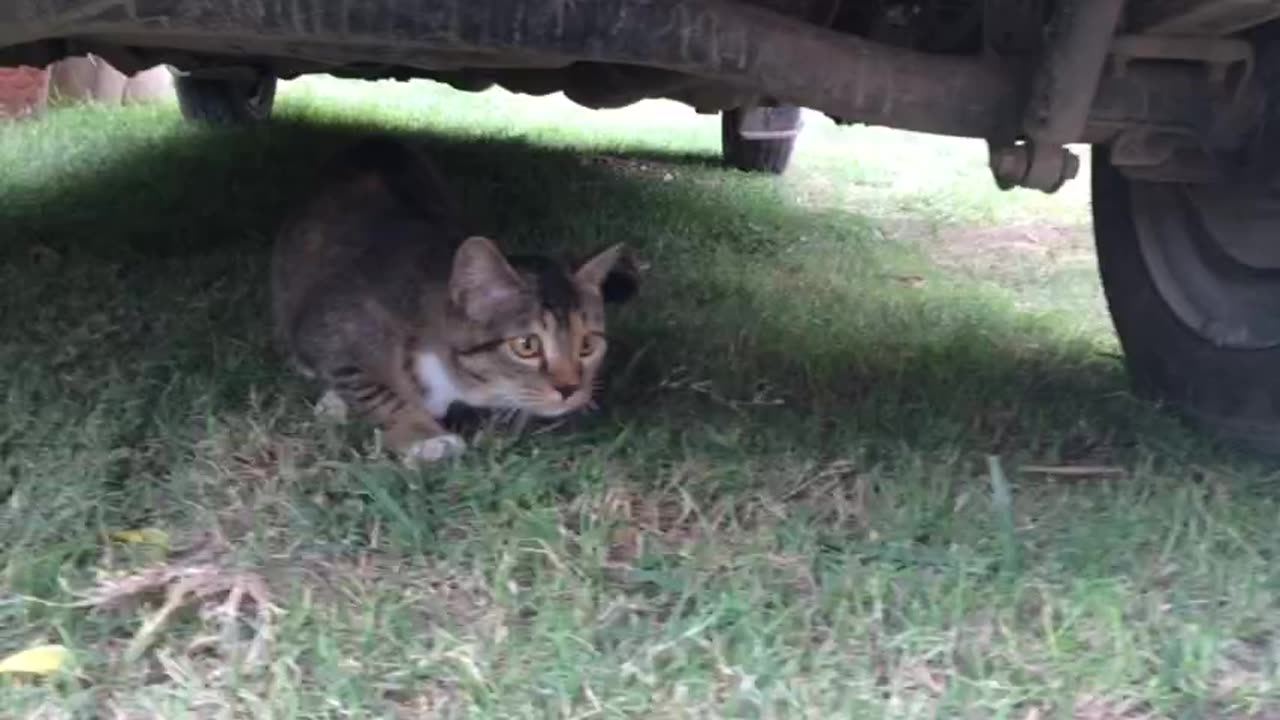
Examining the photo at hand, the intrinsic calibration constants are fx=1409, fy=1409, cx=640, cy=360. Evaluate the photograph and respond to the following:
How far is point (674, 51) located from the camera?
184cm

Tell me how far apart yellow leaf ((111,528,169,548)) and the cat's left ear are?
0.88 m

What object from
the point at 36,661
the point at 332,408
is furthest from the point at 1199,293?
the point at 36,661

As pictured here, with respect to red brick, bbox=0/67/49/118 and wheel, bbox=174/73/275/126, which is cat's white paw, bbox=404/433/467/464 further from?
red brick, bbox=0/67/49/118

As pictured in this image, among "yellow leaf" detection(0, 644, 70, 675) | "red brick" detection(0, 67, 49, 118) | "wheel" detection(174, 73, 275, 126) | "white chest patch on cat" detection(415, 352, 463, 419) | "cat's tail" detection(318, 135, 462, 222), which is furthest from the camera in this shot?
"red brick" detection(0, 67, 49, 118)

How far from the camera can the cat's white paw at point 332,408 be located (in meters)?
2.40

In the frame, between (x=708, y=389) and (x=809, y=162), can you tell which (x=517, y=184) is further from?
(x=809, y=162)

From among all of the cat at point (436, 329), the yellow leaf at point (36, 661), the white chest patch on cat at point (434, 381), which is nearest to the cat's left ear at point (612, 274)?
the cat at point (436, 329)

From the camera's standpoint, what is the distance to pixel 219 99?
5.99 metres

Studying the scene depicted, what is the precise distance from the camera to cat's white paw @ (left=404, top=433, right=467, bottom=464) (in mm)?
2250

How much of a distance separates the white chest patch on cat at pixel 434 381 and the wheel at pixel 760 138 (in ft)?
12.1

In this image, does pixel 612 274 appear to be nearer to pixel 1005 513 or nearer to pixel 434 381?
pixel 434 381

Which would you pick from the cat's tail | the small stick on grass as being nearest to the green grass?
the small stick on grass

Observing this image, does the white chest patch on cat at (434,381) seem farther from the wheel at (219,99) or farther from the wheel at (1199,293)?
the wheel at (219,99)

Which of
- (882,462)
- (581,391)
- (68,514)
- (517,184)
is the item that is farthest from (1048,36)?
(517,184)
